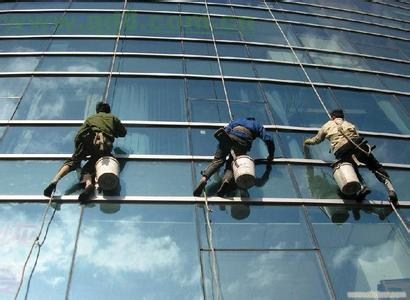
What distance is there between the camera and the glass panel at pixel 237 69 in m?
12.5

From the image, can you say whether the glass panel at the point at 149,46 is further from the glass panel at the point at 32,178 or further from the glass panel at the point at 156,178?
the glass panel at the point at 32,178

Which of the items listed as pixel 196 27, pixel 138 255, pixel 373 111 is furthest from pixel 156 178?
pixel 196 27

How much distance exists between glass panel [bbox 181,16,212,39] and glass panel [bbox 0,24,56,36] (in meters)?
3.84

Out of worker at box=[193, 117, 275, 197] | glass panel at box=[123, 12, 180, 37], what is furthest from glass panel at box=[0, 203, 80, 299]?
glass panel at box=[123, 12, 180, 37]

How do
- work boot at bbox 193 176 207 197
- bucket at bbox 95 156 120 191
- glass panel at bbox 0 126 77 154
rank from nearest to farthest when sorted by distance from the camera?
1. bucket at bbox 95 156 120 191
2. work boot at bbox 193 176 207 197
3. glass panel at bbox 0 126 77 154

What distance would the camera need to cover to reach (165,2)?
16359 mm

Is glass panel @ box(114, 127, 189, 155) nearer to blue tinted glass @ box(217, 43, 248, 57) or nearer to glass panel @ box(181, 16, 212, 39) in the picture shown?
blue tinted glass @ box(217, 43, 248, 57)

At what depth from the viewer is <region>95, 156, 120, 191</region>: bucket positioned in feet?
25.0

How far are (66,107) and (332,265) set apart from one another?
638 cm

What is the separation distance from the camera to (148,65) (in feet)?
40.7

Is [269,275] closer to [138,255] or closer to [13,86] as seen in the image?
[138,255]

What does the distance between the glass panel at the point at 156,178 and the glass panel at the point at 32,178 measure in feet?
2.86

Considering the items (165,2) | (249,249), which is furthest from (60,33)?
(249,249)

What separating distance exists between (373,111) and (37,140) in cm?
790
